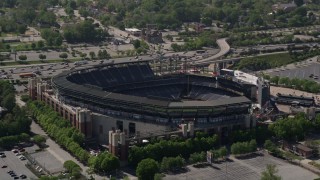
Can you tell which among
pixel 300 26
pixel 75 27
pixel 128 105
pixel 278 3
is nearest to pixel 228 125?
pixel 128 105

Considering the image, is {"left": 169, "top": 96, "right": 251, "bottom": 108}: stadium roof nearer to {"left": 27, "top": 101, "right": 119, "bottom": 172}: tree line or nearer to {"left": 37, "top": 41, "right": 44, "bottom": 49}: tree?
{"left": 27, "top": 101, "right": 119, "bottom": 172}: tree line

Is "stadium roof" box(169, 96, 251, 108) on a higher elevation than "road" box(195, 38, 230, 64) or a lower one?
lower

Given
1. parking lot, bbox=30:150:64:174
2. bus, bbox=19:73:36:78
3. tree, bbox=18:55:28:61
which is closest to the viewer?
parking lot, bbox=30:150:64:174

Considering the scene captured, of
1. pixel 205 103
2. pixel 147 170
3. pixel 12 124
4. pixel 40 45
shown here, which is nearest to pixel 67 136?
pixel 12 124

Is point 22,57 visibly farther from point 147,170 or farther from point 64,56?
point 147,170

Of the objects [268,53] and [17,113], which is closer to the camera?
[17,113]

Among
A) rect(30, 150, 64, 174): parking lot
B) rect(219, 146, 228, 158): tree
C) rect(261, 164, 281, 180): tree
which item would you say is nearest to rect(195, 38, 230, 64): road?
rect(219, 146, 228, 158): tree

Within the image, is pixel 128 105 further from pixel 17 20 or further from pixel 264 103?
pixel 17 20

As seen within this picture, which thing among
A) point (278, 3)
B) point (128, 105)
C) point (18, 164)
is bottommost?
point (18, 164)
